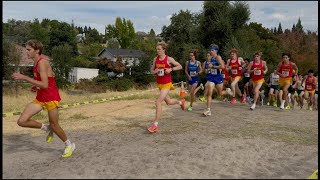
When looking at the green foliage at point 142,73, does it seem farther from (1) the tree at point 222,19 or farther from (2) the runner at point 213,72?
(2) the runner at point 213,72

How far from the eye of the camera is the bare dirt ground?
5.18 meters

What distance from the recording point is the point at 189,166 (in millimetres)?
5262

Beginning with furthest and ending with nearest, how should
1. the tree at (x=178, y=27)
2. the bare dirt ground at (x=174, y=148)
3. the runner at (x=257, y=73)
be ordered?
the tree at (x=178, y=27) < the runner at (x=257, y=73) < the bare dirt ground at (x=174, y=148)

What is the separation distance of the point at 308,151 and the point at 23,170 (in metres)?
4.83

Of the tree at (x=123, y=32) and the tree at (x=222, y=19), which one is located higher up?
the tree at (x=123, y=32)

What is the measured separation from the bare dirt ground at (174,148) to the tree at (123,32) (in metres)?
73.0

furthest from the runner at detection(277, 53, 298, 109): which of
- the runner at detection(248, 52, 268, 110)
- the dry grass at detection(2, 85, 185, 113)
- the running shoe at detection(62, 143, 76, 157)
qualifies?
the running shoe at detection(62, 143, 76, 157)

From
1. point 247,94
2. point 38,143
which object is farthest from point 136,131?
point 247,94

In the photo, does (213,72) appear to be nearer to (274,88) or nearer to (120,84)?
(274,88)

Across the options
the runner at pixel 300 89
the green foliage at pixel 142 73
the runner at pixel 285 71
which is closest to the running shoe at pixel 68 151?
the runner at pixel 285 71

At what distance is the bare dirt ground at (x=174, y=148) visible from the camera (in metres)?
5.18

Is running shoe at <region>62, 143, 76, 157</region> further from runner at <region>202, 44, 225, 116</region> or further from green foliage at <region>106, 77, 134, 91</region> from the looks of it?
green foliage at <region>106, 77, 134, 91</region>

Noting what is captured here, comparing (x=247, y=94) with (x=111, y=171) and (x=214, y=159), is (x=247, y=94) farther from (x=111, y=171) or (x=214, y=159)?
(x=111, y=171)

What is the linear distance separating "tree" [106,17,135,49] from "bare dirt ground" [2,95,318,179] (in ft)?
239
